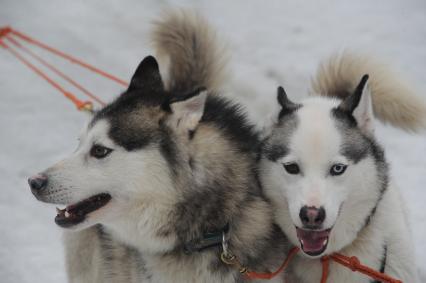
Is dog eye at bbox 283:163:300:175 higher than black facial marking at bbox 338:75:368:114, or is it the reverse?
black facial marking at bbox 338:75:368:114

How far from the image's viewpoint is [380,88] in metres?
3.01

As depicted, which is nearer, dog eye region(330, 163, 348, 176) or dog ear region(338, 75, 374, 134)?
dog eye region(330, 163, 348, 176)

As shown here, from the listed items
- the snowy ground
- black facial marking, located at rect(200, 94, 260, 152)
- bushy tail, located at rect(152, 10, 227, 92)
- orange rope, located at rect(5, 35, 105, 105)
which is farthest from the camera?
orange rope, located at rect(5, 35, 105, 105)

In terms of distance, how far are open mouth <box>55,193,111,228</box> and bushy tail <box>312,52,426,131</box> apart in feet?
4.78

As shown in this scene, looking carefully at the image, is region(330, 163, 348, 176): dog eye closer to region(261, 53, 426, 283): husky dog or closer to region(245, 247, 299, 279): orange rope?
region(261, 53, 426, 283): husky dog

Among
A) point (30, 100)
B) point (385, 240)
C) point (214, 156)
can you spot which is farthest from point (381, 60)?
point (30, 100)

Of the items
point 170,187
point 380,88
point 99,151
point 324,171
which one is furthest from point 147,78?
point 380,88

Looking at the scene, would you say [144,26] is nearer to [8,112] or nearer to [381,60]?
[8,112]

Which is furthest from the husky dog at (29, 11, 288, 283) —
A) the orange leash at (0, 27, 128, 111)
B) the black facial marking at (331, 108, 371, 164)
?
the orange leash at (0, 27, 128, 111)

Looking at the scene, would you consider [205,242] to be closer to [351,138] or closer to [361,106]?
[351,138]

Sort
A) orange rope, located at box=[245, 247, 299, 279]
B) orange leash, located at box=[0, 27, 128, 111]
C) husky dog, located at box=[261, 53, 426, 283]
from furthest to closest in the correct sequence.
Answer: orange leash, located at box=[0, 27, 128, 111]
orange rope, located at box=[245, 247, 299, 279]
husky dog, located at box=[261, 53, 426, 283]

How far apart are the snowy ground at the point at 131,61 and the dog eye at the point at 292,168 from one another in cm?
162

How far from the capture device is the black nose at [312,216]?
6.85 feet

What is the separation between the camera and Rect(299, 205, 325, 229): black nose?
6.85ft
